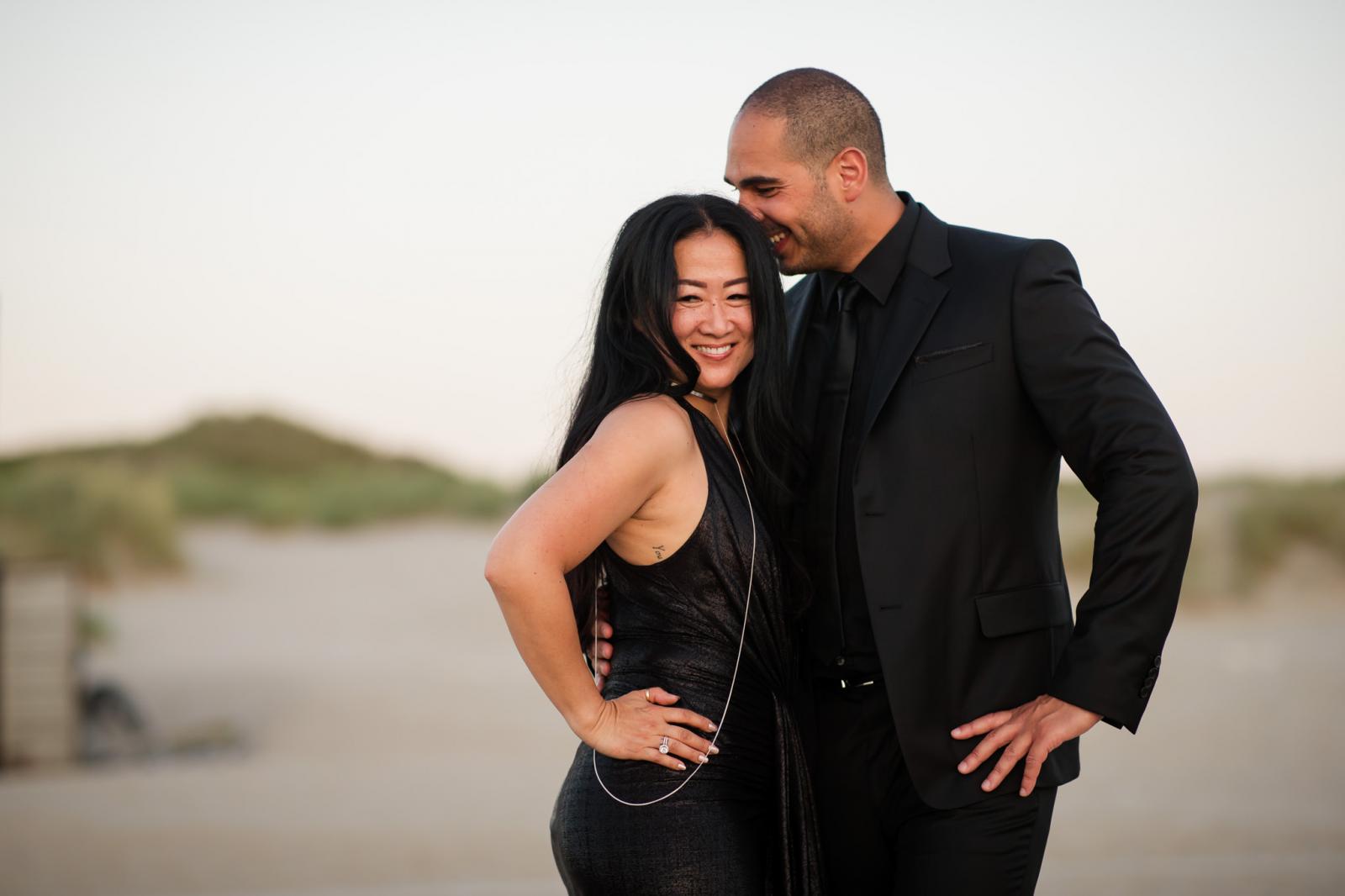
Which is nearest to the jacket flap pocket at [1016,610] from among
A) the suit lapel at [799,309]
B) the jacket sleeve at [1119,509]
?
the jacket sleeve at [1119,509]

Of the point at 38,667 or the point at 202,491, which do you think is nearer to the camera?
the point at 38,667

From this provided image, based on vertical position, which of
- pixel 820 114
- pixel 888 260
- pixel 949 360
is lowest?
pixel 949 360

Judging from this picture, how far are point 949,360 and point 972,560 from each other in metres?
0.39

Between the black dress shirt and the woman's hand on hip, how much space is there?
412 millimetres

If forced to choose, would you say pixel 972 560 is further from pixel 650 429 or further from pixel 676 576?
pixel 650 429

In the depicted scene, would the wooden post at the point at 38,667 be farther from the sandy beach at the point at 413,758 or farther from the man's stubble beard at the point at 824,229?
the man's stubble beard at the point at 824,229

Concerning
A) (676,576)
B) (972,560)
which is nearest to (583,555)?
(676,576)

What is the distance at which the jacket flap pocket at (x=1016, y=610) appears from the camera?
2502mm

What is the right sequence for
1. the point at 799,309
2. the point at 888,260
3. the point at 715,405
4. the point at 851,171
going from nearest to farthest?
the point at 715,405
the point at 888,260
the point at 851,171
the point at 799,309

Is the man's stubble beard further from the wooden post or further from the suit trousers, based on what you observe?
the wooden post

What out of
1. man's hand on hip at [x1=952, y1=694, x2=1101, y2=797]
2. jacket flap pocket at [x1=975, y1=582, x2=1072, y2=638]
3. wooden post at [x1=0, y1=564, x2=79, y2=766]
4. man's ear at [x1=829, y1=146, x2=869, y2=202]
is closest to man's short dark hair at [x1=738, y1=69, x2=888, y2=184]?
man's ear at [x1=829, y1=146, x2=869, y2=202]

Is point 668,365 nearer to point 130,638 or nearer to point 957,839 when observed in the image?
point 957,839

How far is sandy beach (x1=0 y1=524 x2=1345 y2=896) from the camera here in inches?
286

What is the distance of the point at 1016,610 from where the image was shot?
2520 millimetres
